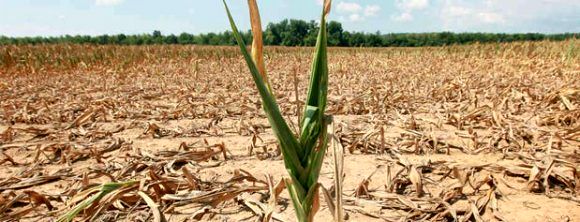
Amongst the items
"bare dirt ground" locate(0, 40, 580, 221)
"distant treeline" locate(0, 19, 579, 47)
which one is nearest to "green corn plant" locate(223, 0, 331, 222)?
"bare dirt ground" locate(0, 40, 580, 221)

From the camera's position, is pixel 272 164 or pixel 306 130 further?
pixel 272 164

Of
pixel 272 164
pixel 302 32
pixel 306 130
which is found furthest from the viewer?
pixel 302 32

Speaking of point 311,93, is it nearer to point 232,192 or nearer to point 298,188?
point 298,188

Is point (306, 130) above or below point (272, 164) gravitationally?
above

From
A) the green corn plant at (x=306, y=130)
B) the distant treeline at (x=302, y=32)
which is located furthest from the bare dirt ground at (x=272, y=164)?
the distant treeline at (x=302, y=32)

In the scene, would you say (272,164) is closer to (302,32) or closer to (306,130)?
(306,130)

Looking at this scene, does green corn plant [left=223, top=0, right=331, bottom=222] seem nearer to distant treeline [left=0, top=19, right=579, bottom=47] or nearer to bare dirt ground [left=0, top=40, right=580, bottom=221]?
bare dirt ground [left=0, top=40, right=580, bottom=221]

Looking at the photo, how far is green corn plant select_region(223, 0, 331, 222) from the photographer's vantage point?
1.78 ft

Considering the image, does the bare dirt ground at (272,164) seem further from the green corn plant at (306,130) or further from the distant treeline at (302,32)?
the distant treeline at (302,32)

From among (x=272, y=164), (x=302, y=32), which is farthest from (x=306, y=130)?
(x=302, y=32)

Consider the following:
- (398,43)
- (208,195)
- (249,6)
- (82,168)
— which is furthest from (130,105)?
(398,43)

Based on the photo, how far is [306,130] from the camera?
1.84ft

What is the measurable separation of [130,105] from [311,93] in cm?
344

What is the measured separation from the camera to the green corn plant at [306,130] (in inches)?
21.4
